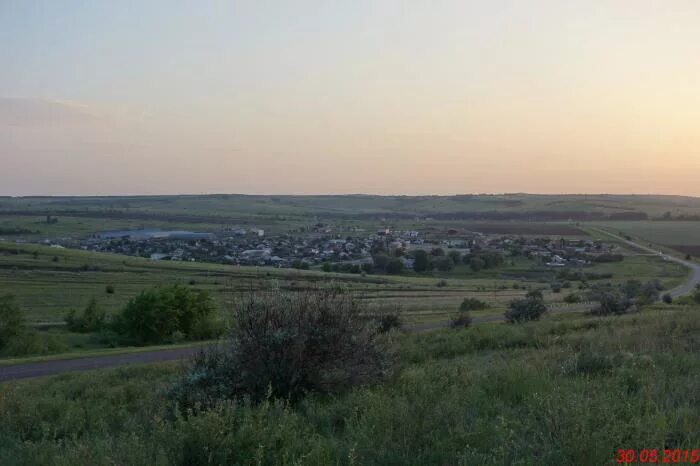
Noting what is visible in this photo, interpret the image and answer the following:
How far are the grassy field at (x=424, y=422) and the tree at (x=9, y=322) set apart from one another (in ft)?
73.3

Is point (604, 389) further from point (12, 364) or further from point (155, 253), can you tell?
point (155, 253)

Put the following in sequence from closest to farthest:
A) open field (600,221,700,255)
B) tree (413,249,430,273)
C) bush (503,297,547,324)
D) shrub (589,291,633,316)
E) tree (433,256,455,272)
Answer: bush (503,297,547,324), shrub (589,291,633,316), tree (413,249,430,273), tree (433,256,455,272), open field (600,221,700,255)

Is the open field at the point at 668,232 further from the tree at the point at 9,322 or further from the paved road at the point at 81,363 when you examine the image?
the tree at the point at 9,322

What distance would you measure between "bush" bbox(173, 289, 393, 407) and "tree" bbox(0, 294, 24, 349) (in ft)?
79.9

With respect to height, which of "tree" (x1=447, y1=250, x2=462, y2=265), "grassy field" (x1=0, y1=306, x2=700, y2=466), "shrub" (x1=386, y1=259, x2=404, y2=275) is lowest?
"shrub" (x1=386, y1=259, x2=404, y2=275)

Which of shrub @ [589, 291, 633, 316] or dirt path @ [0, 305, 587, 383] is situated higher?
shrub @ [589, 291, 633, 316]

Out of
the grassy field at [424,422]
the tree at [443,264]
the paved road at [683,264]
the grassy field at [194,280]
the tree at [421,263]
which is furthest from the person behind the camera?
the tree at [443,264]

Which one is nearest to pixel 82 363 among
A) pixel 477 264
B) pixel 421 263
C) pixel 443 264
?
pixel 421 263

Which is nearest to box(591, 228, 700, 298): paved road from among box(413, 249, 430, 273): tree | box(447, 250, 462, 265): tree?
box(447, 250, 462, 265): tree

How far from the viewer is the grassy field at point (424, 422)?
495 cm

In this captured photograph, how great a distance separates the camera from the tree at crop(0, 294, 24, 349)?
28594mm

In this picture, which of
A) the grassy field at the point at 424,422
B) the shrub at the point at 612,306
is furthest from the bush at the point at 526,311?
the grassy field at the point at 424,422

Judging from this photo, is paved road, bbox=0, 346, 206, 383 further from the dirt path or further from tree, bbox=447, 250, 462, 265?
tree, bbox=447, 250, 462, 265

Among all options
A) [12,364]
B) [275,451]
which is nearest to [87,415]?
[275,451]
